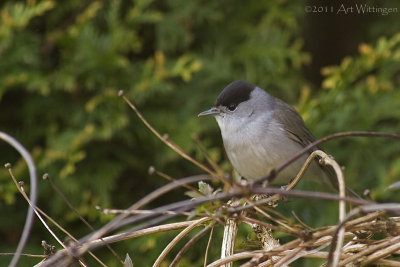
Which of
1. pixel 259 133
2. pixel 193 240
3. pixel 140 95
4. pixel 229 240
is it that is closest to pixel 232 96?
pixel 259 133

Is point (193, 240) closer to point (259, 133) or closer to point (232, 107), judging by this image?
point (259, 133)

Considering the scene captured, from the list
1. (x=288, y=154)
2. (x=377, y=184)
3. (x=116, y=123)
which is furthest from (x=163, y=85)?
(x=377, y=184)

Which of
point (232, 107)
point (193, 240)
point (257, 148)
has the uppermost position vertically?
point (193, 240)

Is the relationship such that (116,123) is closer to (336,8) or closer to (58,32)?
(58,32)

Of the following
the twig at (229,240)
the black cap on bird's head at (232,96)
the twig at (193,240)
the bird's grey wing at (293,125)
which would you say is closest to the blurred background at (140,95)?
the bird's grey wing at (293,125)

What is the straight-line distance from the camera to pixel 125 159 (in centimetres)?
399

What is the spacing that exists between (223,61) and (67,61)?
3.84 feet

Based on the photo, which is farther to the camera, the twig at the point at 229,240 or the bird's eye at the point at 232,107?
the bird's eye at the point at 232,107

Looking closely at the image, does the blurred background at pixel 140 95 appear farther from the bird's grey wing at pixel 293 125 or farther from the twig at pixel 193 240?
the twig at pixel 193 240

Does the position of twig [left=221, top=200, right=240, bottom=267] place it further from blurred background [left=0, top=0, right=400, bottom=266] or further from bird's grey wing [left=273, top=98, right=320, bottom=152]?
bird's grey wing [left=273, top=98, right=320, bottom=152]

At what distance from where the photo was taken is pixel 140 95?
385cm

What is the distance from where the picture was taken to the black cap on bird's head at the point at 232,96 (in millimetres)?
3537

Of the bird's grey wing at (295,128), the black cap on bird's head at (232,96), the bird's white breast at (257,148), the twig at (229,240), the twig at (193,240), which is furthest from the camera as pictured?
the bird's grey wing at (295,128)

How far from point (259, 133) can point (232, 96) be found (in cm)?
30
